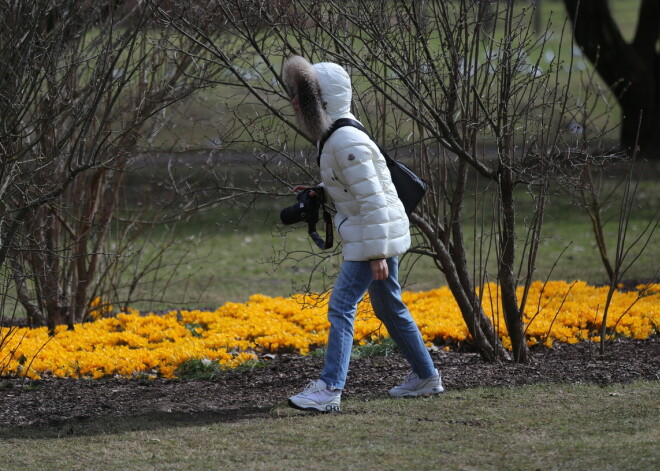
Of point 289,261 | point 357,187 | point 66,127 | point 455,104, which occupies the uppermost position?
point 455,104

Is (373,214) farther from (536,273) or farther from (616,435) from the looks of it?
(536,273)

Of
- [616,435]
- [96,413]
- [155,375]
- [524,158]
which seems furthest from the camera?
[155,375]

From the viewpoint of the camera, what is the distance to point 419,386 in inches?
199

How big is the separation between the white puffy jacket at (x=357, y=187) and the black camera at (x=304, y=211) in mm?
127

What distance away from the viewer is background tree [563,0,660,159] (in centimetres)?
1590

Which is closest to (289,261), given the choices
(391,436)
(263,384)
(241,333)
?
(241,333)

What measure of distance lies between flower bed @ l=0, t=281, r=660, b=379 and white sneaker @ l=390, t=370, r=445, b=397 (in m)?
0.81

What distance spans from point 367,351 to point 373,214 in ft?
6.61

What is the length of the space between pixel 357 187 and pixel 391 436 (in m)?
1.14

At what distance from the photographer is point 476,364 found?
5801mm

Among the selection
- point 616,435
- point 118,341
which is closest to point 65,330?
point 118,341

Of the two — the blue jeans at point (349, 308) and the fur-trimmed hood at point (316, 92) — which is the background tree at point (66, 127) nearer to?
the fur-trimmed hood at point (316, 92)

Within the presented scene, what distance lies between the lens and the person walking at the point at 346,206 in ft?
14.9

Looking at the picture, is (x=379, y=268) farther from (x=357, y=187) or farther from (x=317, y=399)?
(x=317, y=399)
